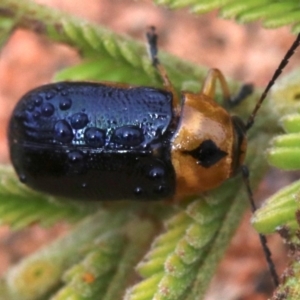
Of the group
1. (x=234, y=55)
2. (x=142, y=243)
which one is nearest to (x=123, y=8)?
(x=234, y=55)

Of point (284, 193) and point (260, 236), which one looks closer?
point (284, 193)

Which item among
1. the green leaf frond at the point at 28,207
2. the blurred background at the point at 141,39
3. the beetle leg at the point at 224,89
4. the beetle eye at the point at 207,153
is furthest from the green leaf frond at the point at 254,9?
the blurred background at the point at 141,39

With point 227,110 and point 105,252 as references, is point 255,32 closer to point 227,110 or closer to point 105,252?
point 227,110

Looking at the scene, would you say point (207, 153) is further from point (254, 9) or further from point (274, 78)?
point (254, 9)

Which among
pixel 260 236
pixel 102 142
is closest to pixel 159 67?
pixel 102 142

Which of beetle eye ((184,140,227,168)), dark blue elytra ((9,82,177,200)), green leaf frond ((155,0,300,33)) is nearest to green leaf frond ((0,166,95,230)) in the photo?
dark blue elytra ((9,82,177,200))
